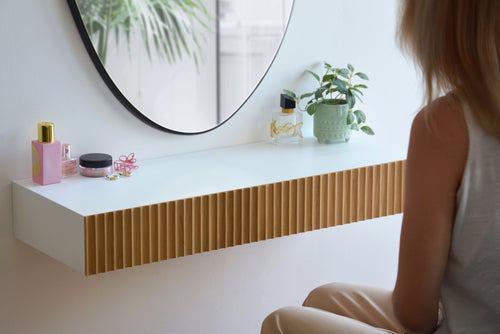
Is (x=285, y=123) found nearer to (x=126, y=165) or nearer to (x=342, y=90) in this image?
(x=342, y=90)

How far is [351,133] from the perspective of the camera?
183 cm

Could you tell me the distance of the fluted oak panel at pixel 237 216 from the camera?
1248 millimetres

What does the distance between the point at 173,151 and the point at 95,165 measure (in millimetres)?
250

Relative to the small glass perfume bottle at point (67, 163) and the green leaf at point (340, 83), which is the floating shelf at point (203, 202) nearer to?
the small glass perfume bottle at point (67, 163)

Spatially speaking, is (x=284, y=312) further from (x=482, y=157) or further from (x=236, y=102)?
(x=236, y=102)

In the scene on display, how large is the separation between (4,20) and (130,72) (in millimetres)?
282

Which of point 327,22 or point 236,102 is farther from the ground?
point 327,22

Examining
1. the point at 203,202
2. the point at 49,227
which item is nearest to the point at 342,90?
the point at 203,202

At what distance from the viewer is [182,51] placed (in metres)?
1.57

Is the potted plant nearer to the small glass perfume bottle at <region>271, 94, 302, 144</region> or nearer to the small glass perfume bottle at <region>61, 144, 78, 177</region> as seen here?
the small glass perfume bottle at <region>271, 94, 302, 144</region>

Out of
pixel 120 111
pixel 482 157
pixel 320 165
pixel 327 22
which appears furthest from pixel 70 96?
pixel 482 157

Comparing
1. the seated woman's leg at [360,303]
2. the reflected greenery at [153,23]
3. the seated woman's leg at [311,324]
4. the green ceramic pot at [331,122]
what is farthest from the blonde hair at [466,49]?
the green ceramic pot at [331,122]

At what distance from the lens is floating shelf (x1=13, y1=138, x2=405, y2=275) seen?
1254mm

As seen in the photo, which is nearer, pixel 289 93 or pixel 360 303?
pixel 360 303
